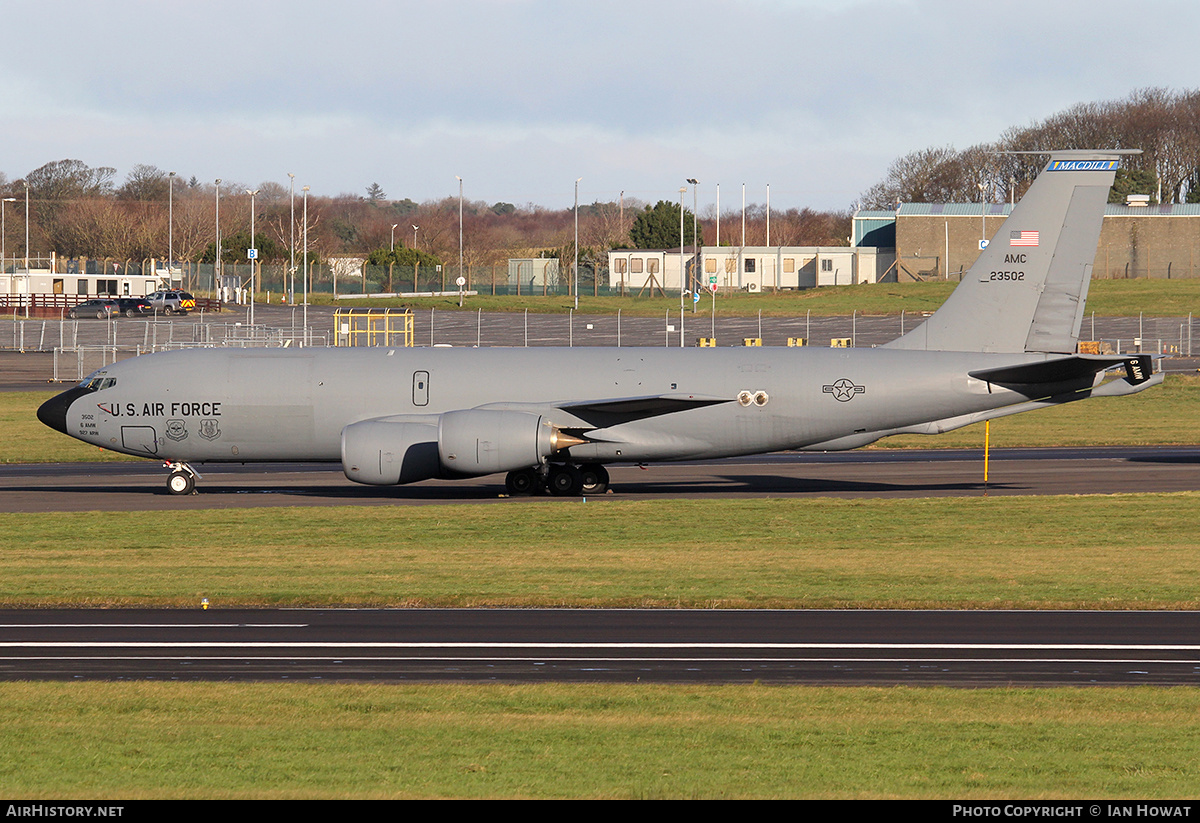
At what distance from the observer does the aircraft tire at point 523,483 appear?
38625 mm

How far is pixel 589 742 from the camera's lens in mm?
13211

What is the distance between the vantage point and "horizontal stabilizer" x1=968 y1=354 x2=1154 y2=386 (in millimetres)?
33625

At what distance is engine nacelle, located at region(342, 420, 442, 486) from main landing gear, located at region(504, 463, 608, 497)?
2697mm

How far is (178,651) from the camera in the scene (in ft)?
60.5

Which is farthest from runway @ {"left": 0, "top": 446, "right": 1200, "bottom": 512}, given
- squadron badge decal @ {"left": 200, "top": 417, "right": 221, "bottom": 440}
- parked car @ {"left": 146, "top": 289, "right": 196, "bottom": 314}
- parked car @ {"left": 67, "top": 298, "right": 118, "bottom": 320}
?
parked car @ {"left": 67, "top": 298, "right": 118, "bottom": 320}

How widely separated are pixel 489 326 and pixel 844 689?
99.2 meters

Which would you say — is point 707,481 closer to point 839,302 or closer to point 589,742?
point 589,742

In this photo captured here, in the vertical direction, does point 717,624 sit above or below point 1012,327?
below

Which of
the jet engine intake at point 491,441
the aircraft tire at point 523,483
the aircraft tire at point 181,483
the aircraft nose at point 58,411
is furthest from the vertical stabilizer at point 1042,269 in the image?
the aircraft nose at point 58,411

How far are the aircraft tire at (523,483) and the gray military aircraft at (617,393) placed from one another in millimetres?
40

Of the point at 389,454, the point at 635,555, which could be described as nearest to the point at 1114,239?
the point at 389,454

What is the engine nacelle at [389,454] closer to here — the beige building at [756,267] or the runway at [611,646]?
the runway at [611,646]

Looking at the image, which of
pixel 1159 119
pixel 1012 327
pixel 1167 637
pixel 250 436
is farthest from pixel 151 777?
pixel 1159 119
